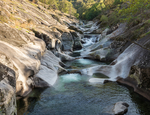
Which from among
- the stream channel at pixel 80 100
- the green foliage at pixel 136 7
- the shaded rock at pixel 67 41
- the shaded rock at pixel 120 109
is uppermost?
the shaded rock at pixel 67 41

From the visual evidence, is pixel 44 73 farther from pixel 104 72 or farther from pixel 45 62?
pixel 104 72

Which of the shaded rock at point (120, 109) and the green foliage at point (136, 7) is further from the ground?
the green foliage at point (136, 7)

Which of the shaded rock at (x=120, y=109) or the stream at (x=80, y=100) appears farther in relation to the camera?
the stream at (x=80, y=100)

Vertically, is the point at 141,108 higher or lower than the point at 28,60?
lower

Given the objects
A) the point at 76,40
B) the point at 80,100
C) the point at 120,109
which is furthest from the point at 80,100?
the point at 76,40

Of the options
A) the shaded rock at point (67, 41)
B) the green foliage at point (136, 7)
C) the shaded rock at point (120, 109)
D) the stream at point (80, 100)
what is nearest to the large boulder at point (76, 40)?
the shaded rock at point (67, 41)

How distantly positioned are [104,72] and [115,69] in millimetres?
1268

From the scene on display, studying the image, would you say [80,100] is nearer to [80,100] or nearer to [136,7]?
[80,100]

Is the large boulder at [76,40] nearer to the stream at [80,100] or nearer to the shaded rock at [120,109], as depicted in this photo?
the stream at [80,100]

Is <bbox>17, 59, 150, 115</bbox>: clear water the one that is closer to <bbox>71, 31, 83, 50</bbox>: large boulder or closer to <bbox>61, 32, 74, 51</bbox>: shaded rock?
<bbox>61, 32, 74, 51</bbox>: shaded rock

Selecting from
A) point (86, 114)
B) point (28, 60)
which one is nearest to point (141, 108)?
point (86, 114)

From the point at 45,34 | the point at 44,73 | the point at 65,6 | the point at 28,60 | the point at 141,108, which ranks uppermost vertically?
the point at 65,6

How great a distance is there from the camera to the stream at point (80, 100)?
293 inches

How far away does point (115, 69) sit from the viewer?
13.4 meters
